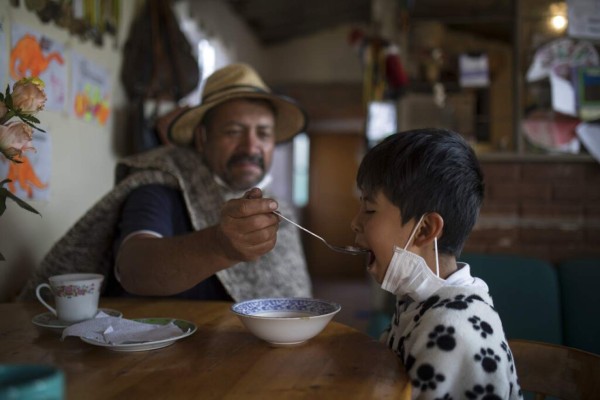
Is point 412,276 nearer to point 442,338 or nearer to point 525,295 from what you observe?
point 442,338

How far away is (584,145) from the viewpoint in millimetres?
2760

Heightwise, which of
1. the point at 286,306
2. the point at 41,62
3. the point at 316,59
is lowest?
the point at 286,306

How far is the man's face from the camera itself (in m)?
1.87

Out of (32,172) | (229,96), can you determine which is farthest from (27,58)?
(229,96)

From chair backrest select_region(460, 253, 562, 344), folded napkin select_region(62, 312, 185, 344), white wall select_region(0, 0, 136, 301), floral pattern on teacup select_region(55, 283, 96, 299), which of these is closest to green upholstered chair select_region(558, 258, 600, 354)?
chair backrest select_region(460, 253, 562, 344)

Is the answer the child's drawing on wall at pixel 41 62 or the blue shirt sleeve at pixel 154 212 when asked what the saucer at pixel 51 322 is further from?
the child's drawing on wall at pixel 41 62

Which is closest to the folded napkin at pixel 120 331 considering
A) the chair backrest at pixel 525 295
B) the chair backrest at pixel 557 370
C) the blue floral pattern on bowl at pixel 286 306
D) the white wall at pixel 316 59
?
the blue floral pattern on bowl at pixel 286 306

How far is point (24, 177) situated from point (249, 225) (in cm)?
93

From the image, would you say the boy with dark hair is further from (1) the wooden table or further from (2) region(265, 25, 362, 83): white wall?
(2) region(265, 25, 362, 83): white wall

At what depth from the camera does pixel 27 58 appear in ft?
5.50

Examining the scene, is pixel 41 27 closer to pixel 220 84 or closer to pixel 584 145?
pixel 220 84

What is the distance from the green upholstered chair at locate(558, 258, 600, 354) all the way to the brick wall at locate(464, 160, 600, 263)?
66cm

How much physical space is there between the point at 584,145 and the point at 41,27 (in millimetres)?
2482


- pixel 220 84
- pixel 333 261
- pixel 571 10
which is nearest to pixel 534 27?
pixel 571 10
